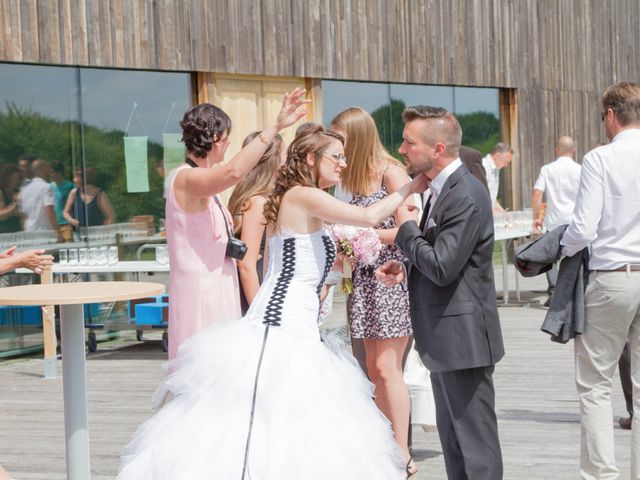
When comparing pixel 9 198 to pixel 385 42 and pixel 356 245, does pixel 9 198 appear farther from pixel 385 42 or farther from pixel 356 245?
pixel 385 42

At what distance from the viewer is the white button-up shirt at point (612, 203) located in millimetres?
5355

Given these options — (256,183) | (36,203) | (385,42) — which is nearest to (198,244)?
(256,183)

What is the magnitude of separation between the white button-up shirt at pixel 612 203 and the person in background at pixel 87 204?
7804 mm

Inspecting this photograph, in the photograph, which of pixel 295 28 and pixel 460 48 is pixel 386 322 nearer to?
pixel 295 28

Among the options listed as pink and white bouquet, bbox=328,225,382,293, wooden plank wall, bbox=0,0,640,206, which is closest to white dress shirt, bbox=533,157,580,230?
wooden plank wall, bbox=0,0,640,206

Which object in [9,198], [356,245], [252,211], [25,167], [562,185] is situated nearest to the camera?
[252,211]

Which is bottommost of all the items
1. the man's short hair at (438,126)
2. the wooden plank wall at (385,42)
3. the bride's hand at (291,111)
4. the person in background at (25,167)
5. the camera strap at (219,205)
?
the camera strap at (219,205)

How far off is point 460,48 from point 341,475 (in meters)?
14.8

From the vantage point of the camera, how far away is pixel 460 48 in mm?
18625

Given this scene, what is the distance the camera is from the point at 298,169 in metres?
4.98

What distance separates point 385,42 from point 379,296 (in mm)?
11215

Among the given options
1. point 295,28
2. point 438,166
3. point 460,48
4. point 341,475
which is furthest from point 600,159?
point 460,48

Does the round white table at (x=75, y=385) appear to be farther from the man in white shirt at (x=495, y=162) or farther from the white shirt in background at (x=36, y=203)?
the man in white shirt at (x=495, y=162)

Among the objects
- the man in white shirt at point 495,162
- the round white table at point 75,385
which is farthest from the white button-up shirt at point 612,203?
the man in white shirt at point 495,162
